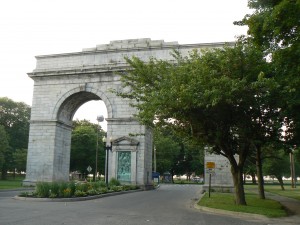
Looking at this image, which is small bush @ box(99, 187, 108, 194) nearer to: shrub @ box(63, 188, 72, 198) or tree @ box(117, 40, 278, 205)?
shrub @ box(63, 188, 72, 198)

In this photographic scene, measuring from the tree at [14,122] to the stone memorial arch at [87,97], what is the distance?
2484 cm

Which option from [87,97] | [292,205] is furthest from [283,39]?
[87,97]

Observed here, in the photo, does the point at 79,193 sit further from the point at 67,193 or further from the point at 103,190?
the point at 103,190

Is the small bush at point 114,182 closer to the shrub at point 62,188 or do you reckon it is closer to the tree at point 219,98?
the shrub at point 62,188

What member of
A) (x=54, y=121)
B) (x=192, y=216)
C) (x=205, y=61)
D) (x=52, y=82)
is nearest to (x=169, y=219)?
(x=192, y=216)

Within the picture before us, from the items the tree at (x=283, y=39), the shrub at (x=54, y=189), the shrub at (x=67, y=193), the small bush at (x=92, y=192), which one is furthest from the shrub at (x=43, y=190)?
the tree at (x=283, y=39)

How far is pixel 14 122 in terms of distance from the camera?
54.0 meters

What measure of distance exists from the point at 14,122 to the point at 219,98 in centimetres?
4739

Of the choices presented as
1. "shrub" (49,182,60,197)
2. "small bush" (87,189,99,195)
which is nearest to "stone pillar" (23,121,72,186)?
"small bush" (87,189,99,195)

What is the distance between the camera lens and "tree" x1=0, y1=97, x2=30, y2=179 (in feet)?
173

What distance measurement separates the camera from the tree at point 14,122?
52781 mm

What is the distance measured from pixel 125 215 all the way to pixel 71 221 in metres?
2.45

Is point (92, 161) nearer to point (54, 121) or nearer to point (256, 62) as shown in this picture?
point (54, 121)

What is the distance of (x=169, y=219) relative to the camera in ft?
38.9
